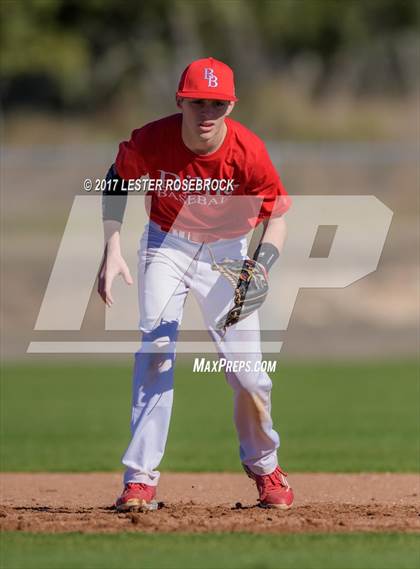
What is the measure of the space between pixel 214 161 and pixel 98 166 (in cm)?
1670

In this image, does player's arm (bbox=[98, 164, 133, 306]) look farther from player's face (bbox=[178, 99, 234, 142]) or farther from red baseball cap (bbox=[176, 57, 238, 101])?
red baseball cap (bbox=[176, 57, 238, 101])

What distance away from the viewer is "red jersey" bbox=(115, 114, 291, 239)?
257 inches

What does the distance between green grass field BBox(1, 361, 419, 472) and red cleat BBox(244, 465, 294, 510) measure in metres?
2.91

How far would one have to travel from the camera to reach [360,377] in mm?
15789

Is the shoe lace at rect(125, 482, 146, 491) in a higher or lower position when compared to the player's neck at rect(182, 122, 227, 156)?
lower

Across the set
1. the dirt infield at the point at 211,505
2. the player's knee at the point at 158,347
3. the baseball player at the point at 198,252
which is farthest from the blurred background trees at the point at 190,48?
the player's knee at the point at 158,347

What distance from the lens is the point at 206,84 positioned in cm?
630

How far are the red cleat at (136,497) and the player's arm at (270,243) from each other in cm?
143

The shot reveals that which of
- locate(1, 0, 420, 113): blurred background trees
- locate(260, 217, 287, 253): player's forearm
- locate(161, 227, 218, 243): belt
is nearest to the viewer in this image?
locate(161, 227, 218, 243): belt

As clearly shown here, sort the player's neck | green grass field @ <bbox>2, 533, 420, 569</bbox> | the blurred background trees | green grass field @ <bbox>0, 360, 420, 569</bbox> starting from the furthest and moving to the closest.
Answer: the blurred background trees, the player's neck, green grass field @ <bbox>0, 360, 420, 569</bbox>, green grass field @ <bbox>2, 533, 420, 569</bbox>

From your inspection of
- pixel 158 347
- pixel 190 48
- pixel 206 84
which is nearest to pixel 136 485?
pixel 158 347

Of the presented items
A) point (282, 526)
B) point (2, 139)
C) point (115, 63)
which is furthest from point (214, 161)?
point (115, 63)

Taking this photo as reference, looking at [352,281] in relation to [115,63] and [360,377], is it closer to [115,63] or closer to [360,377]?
[360,377]

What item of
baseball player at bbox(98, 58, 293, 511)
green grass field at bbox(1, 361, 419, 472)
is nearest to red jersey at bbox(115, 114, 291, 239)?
baseball player at bbox(98, 58, 293, 511)
